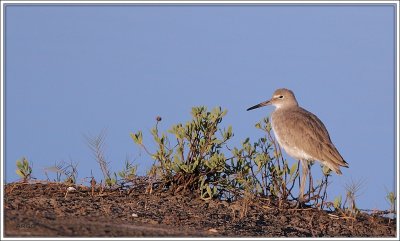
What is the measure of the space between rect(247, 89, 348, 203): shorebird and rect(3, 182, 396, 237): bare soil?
3.35ft

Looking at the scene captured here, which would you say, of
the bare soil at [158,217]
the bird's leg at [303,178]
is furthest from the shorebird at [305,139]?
the bare soil at [158,217]

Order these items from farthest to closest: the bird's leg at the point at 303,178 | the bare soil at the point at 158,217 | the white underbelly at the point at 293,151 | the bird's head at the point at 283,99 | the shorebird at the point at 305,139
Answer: the bird's head at the point at 283,99 < the white underbelly at the point at 293,151 < the shorebird at the point at 305,139 < the bird's leg at the point at 303,178 < the bare soil at the point at 158,217

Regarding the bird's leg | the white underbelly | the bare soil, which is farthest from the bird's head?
the bare soil

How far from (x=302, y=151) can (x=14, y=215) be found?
475 centimetres

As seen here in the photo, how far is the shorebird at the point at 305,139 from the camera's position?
10.5m

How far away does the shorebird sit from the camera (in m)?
10.5

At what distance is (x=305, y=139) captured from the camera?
10.8 metres

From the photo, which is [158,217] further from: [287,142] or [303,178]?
[287,142]

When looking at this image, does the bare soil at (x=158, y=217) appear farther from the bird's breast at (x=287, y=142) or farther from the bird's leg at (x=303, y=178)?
the bird's breast at (x=287, y=142)

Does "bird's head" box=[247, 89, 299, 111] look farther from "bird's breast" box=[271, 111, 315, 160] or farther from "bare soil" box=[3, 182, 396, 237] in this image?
"bare soil" box=[3, 182, 396, 237]

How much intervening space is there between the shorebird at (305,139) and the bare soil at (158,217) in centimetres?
102

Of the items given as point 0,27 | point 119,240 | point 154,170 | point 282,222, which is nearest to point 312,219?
point 282,222

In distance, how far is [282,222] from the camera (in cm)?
902

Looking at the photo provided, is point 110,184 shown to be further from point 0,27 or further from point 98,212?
point 0,27
